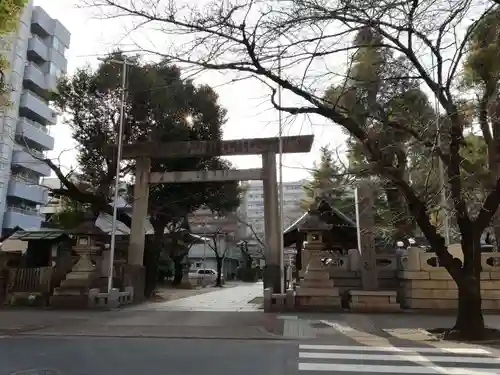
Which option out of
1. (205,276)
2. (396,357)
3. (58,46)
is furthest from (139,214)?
(58,46)

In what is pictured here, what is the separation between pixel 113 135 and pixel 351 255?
11.4 metres

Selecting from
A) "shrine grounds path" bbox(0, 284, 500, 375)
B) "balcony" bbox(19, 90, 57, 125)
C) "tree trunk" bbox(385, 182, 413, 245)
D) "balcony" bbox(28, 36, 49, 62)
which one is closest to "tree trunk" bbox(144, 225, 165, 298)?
"shrine grounds path" bbox(0, 284, 500, 375)

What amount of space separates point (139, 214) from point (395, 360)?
44.2 feet

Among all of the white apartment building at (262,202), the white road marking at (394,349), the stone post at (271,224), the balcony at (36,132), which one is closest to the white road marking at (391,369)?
the white road marking at (394,349)

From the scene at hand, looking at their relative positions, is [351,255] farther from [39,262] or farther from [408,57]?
[39,262]

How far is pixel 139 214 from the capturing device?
63.7ft

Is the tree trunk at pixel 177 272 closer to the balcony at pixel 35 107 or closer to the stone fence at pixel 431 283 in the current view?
the balcony at pixel 35 107

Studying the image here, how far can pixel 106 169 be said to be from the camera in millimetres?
21953

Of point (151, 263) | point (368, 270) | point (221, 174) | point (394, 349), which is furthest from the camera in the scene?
point (151, 263)

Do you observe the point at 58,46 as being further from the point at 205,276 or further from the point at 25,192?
the point at 205,276

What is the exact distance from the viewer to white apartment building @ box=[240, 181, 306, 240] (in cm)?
2583

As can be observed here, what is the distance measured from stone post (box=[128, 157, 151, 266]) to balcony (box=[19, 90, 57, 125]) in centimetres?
2704

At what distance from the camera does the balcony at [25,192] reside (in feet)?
142

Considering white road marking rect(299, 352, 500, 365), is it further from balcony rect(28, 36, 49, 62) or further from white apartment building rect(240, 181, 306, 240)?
balcony rect(28, 36, 49, 62)
